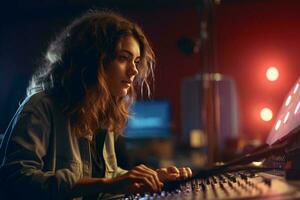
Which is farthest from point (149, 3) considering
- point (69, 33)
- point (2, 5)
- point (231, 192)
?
point (231, 192)

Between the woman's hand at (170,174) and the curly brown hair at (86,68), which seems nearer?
the woman's hand at (170,174)

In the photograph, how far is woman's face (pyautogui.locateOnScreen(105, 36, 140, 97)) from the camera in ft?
3.89

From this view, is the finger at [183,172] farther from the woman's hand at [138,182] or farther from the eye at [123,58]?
the eye at [123,58]

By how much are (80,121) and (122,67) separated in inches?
7.2

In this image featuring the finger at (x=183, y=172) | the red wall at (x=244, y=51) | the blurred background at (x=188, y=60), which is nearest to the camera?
the finger at (x=183, y=172)

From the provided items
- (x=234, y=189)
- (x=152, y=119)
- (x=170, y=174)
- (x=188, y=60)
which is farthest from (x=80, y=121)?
(x=188, y=60)

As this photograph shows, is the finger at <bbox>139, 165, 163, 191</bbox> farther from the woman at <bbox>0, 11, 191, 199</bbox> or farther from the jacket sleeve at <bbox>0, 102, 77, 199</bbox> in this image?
the jacket sleeve at <bbox>0, 102, 77, 199</bbox>

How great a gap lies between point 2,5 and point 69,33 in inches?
156

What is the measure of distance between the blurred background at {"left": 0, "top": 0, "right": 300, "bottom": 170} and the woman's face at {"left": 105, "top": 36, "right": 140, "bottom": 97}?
380 centimetres

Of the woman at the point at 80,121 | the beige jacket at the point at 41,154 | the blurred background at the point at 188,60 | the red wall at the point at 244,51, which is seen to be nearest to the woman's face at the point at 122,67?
the woman at the point at 80,121

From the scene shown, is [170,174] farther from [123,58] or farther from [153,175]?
[123,58]

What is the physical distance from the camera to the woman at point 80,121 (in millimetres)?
880

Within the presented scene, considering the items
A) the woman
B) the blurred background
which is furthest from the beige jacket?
the blurred background

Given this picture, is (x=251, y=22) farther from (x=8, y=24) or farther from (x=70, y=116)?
(x=70, y=116)
